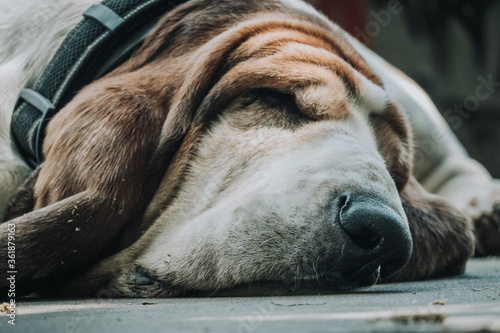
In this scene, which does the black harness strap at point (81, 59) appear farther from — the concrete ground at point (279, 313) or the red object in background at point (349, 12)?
the red object in background at point (349, 12)

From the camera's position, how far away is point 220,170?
6.98 feet

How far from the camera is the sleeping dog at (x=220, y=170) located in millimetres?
1793

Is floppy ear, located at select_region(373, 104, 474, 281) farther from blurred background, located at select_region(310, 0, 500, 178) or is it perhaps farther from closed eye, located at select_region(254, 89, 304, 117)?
blurred background, located at select_region(310, 0, 500, 178)

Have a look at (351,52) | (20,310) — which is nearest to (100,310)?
(20,310)

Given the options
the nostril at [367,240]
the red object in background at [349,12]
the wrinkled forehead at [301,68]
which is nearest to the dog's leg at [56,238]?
the wrinkled forehead at [301,68]

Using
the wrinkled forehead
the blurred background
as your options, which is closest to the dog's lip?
the wrinkled forehead

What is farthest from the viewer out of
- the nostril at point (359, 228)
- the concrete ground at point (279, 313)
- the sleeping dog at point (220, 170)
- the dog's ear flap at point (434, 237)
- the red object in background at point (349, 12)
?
the red object in background at point (349, 12)

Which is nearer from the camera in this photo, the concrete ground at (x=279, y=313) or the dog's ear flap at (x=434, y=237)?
the concrete ground at (x=279, y=313)

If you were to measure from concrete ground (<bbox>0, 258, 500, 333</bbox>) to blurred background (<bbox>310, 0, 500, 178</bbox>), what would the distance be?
4.83 meters

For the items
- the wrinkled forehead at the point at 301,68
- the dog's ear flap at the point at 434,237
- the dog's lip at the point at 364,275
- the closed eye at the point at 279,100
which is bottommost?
the dog's ear flap at the point at 434,237

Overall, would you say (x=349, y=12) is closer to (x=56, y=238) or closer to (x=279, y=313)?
(x=56, y=238)

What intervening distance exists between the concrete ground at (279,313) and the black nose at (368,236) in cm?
7

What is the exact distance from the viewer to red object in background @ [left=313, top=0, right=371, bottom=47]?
18.6 ft

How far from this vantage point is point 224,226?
1.88 m
